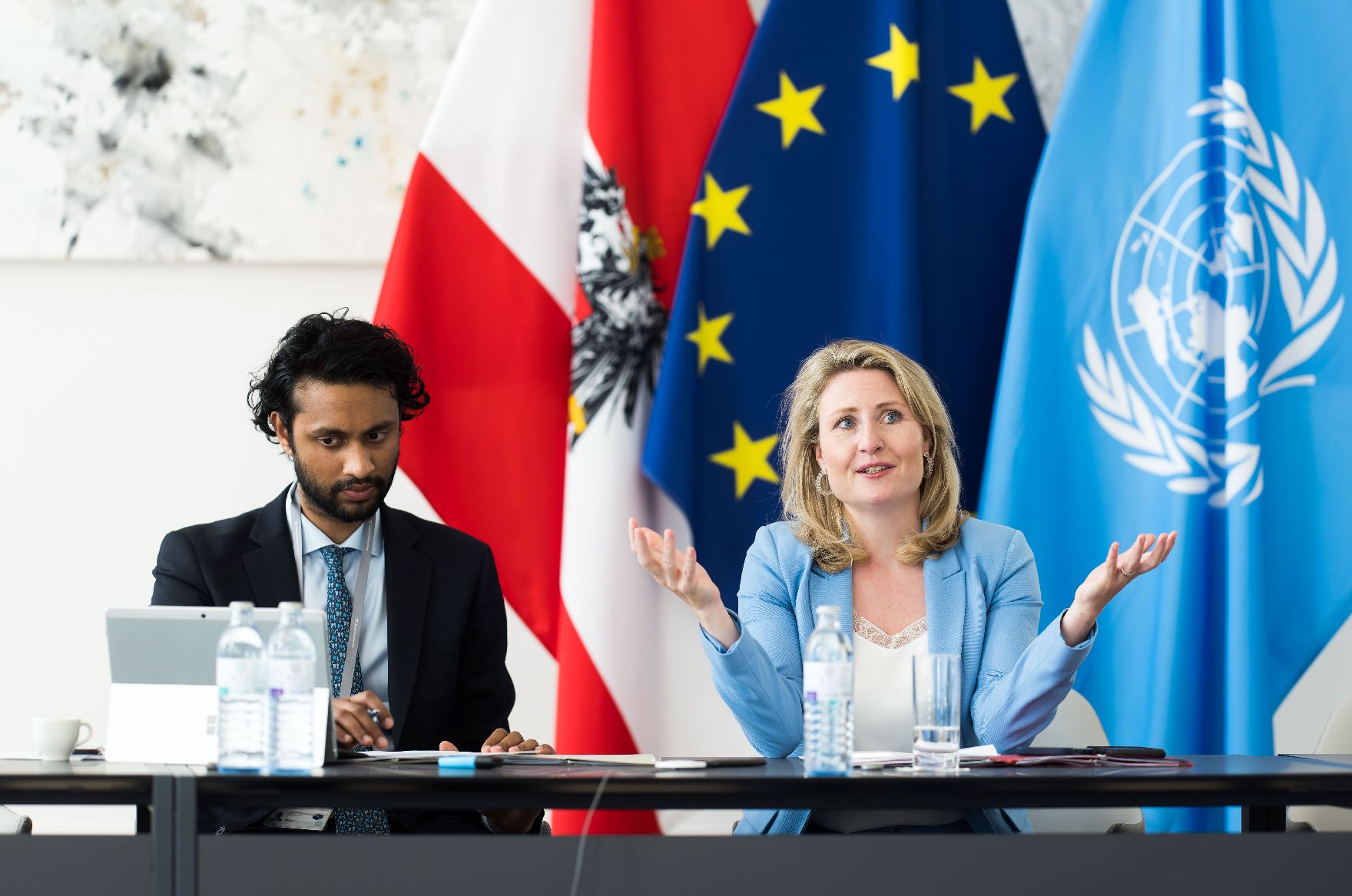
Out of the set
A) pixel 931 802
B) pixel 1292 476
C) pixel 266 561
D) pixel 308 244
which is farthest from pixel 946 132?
pixel 931 802

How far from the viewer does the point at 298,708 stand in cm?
162

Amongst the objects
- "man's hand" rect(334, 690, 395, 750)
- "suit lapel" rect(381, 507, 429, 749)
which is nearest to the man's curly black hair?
"suit lapel" rect(381, 507, 429, 749)

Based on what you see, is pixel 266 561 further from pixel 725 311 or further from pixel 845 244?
pixel 845 244

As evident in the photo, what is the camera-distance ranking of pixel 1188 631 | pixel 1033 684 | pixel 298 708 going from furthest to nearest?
pixel 1188 631 → pixel 1033 684 → pixel 298 708

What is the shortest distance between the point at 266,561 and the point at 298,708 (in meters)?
0.81

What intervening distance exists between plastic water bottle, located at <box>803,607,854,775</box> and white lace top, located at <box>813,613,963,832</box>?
0.56 meters

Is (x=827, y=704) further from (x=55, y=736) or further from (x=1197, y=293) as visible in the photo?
(x=1197, y=293)

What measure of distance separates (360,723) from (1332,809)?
5.73ft

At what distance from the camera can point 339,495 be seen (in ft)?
7.97

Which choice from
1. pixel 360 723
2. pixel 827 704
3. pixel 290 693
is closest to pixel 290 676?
pixel 290 693

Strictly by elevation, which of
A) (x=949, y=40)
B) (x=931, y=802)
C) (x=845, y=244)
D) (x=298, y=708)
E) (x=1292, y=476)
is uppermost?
(x=949, y=40)

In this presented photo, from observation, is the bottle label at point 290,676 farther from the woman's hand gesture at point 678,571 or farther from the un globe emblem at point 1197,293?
the un globe emblem at point 1197,293

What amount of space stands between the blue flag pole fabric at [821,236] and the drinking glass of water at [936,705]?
5.14ft

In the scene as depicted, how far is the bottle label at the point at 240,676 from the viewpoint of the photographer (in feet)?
5.26
